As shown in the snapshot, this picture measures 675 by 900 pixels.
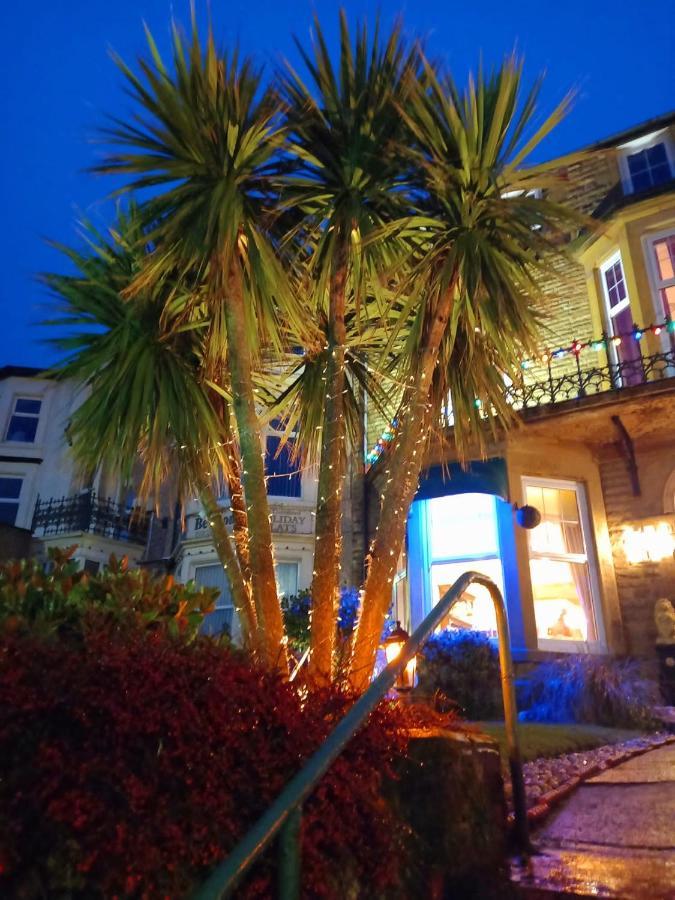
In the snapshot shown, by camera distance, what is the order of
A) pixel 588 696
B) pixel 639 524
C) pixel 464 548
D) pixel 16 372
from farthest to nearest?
pixel 16 372 → pixel 464 548 → pixel 639 524 → pixel 588 696

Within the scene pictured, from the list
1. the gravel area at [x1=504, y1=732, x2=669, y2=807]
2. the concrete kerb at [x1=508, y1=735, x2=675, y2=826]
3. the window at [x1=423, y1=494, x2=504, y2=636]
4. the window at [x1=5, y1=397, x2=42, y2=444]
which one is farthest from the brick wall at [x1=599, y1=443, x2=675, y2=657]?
the window at [x1=5, y1=397, x2=42, y2=444]

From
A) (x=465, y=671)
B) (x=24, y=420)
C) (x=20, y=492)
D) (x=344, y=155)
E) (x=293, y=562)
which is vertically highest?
(x=24, y=420)

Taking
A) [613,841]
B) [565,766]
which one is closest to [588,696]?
[565,766]

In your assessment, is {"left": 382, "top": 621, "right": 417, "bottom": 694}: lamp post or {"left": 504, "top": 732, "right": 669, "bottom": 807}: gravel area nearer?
{"left": 504, "top": 732, "right": 669, "bottom": 807}: gravel area

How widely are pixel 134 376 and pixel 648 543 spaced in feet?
22.7

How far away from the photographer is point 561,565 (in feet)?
28.7

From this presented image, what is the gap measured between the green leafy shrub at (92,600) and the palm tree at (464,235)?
3.60 ft

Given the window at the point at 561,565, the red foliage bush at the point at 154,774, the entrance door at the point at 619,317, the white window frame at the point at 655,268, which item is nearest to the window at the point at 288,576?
the window at the point at 561,565

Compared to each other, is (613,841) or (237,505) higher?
(237,505)

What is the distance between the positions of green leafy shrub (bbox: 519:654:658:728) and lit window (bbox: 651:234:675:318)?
16.2 feet

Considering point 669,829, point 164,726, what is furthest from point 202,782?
point 669,829

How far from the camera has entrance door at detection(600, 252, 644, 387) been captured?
8836mm

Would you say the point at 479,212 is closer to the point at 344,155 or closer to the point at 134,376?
the point at 344,155

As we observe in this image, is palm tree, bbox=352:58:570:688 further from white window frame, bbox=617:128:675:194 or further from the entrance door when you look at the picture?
white window frame, bbox=617:128:675:194
